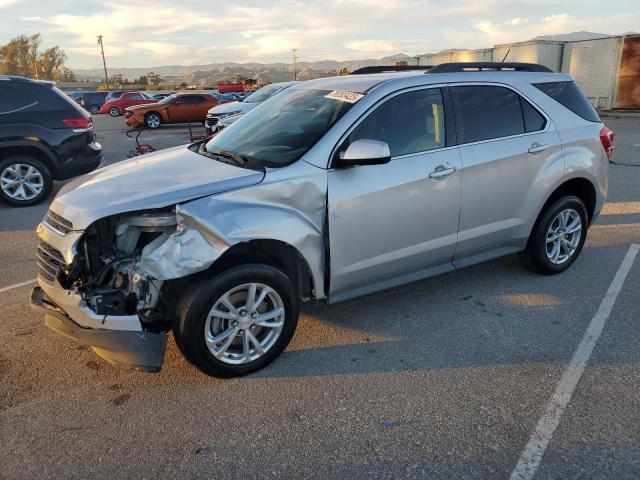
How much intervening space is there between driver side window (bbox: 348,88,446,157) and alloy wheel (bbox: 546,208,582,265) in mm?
1606

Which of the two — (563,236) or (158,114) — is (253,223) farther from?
(158,114)

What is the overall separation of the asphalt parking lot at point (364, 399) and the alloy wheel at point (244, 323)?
0.18 metres

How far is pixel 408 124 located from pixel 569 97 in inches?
76.8

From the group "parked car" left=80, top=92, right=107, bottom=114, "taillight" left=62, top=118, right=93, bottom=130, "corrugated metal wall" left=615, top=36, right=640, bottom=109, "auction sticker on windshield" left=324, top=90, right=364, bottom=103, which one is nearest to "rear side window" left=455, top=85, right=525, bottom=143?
"auction sticker on windshield" left=324, top=90, right=364, bottom=103

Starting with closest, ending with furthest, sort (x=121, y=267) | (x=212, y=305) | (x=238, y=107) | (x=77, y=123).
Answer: (x=212, y=305) < (x=121, y=267) < (x=77, y=123) < (x=238, y=107)

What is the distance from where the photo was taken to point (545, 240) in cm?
453

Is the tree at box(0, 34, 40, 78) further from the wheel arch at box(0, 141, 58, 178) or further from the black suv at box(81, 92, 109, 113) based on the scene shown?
the wheel arch at box(0, 141, 58, 178)

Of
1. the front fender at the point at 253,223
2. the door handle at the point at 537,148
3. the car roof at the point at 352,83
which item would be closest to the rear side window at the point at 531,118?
the door handle at the point at 537,148

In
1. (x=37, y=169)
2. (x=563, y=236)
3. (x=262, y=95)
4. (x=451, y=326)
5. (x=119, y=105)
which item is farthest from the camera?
(x=119, y=105)

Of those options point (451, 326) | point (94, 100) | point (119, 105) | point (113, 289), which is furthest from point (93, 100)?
point (451, 326)

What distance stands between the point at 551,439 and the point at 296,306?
1655 millimetres

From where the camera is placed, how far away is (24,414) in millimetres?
2883

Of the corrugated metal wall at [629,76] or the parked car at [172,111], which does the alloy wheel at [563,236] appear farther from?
the corrugated metal wall at [629,76]

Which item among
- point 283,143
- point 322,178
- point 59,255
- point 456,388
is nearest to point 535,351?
point 456,388
